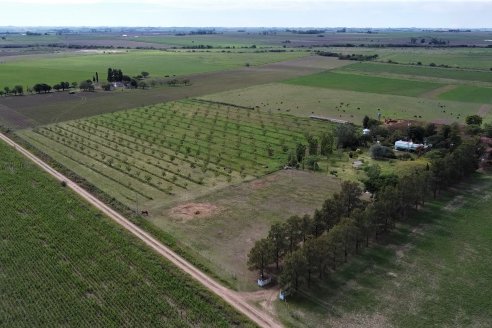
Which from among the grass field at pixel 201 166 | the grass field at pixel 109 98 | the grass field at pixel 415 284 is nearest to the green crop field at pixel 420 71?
the grass field at pixel 109 98

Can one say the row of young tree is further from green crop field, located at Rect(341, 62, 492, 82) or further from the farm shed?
green crop field, located at Rect(341, 62, 492, 82)

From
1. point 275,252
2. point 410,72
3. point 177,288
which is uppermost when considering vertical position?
point 410,72

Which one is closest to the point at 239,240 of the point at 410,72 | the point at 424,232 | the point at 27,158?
the point at 424,232

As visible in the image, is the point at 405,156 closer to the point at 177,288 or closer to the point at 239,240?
the point at 239,240

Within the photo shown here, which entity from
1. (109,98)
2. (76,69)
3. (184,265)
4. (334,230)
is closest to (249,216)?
(184,265)

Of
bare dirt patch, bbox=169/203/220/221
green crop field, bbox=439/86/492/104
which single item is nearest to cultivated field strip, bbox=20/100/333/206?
bare dirt patch, bbox=169/203/220/221

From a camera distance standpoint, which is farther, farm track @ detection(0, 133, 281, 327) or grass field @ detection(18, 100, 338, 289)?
grass field @ detection(18, 100, 338, 289)
